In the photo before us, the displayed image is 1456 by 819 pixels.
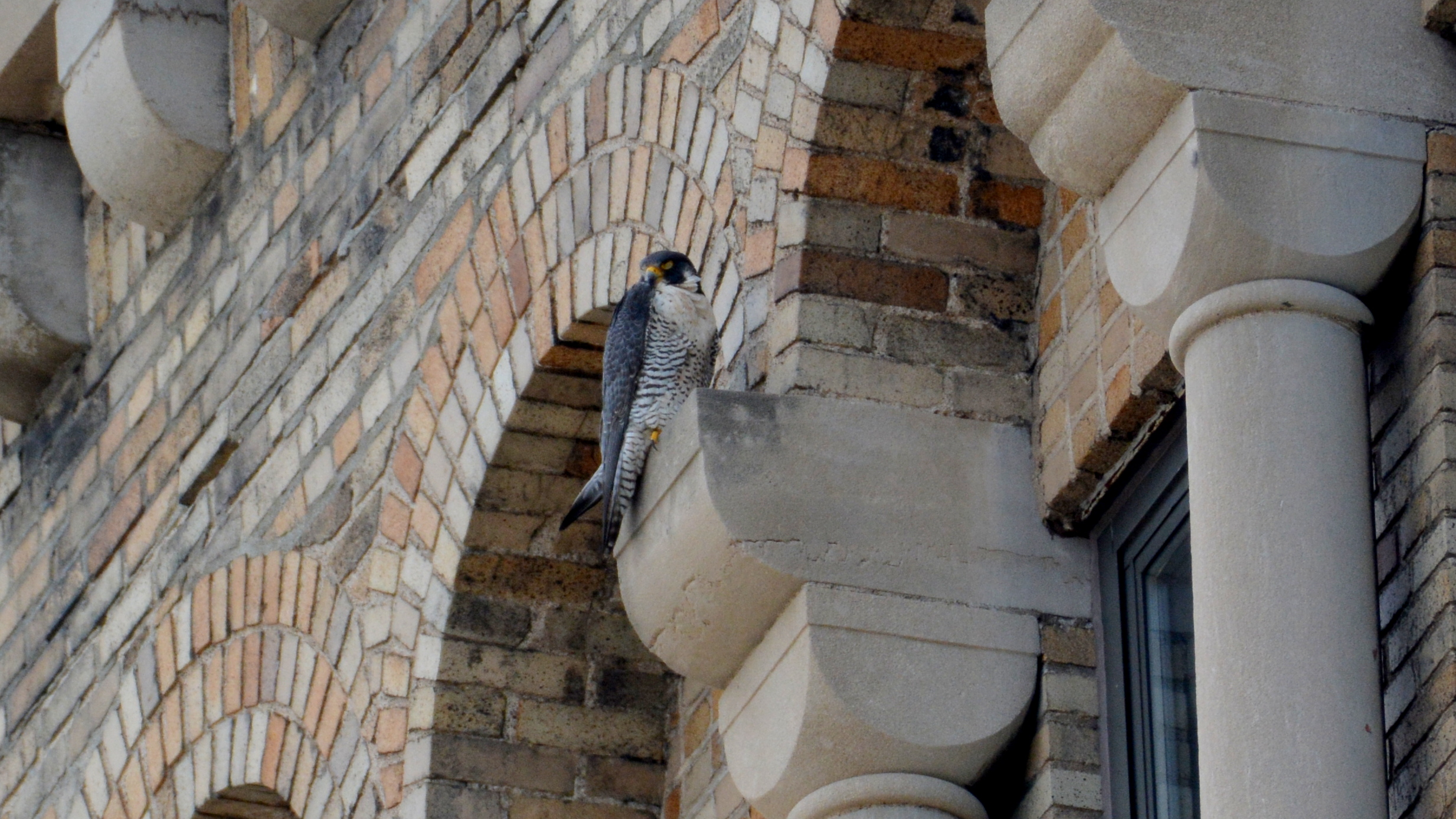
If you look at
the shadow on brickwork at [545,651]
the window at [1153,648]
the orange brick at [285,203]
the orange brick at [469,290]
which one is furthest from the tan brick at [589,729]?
the orange brick at [285,203]

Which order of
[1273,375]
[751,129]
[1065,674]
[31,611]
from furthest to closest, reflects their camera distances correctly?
[31,611] → [751,129] → [1065,674] → [1273,375]

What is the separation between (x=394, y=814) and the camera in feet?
16.1

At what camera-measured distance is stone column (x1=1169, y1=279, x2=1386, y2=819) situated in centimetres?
290

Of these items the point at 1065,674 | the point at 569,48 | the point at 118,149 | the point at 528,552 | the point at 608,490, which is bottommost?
the point at 1065,674

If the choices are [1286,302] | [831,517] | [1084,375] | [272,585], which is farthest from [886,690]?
[272,585]

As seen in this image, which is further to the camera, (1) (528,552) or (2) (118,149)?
(2) (118,149)

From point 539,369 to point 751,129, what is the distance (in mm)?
809

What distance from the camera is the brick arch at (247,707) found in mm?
5199

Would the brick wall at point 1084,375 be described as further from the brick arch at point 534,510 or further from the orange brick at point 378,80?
the orange brick at point 378,80

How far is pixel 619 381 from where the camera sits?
4.12m

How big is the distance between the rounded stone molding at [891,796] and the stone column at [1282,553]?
0.75 meters

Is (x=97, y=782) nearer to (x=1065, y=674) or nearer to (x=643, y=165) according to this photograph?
(x=643, y=165)

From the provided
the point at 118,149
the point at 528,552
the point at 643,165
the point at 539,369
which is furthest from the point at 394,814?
the point at 118,149

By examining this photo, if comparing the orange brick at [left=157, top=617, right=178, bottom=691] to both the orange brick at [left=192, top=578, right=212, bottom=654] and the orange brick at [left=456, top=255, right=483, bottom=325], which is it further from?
the orange brick at [left=456, top=255, right=483, bottom=325]
